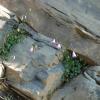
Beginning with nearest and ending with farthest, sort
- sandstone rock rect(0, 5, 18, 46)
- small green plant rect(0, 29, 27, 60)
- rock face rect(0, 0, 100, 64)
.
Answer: small green plant rect(0, 29, 27, 60) → sandstone rock rect(0, 5, 18, 46) → rock face rect(0, 0, 100, 64)

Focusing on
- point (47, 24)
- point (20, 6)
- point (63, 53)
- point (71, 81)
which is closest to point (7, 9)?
point (20, 6)

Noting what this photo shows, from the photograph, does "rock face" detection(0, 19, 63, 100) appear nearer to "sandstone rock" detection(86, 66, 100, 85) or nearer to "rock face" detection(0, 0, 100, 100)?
"rock face" detection(0, 0, 100, 100)

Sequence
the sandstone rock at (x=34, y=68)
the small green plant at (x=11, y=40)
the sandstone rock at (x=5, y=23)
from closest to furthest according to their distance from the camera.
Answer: the sandstone rock at (x=34, y=68) → the small green plant at (x=11, y=40) → the sandstone rock at (x=5, y=23)

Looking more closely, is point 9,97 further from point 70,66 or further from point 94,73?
point 94,73

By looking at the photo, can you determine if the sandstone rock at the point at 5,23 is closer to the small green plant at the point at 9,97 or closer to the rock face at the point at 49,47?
the rock face at the point at 49,47

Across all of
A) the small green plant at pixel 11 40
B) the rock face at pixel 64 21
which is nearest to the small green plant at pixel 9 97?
the small green plant at pixel 11 40

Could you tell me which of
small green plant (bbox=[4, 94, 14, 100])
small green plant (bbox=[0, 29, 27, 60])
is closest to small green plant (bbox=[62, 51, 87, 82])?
small green plant (bbox=[0, 29, 27, 60])

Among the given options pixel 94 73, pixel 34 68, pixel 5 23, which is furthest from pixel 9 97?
pixel 94 73
